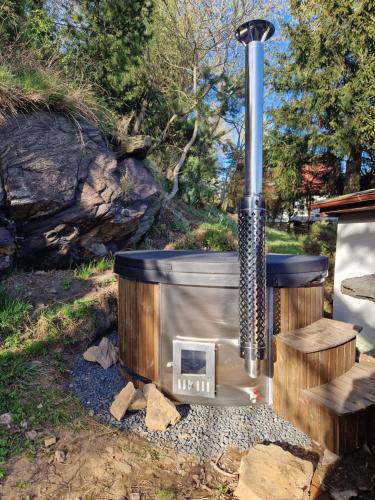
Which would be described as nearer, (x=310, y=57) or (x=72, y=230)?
(x=72, y=230)

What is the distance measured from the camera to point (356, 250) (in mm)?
5246

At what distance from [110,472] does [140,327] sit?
114 cm

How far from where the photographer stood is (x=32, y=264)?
4438mm

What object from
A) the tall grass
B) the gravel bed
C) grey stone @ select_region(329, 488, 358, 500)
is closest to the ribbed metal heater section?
the gravel bed

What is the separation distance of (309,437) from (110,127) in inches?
215

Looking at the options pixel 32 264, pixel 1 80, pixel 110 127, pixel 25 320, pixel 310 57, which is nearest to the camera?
pixel 25 320

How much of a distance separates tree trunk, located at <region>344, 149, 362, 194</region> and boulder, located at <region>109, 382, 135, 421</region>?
8527 mm

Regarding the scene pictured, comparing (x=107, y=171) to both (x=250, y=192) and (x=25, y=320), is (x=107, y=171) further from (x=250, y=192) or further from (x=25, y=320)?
(x=250, y=192)

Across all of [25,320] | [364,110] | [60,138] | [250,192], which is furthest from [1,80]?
[364,110]

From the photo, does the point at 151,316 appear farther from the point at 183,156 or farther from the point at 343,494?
the point at 183,156

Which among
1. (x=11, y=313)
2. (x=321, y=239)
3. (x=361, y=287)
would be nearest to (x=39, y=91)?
(x=11, y=313)

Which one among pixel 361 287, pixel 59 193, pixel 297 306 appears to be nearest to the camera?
pixel 361 287

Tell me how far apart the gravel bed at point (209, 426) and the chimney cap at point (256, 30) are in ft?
9.35

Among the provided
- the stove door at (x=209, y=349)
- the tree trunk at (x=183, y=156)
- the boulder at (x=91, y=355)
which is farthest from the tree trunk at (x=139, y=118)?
the stove door at (x=209, y=349)
